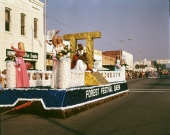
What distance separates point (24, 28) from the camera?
2172 cm

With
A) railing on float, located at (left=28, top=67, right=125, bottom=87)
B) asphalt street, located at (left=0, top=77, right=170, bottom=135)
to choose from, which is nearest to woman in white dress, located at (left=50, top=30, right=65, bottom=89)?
railing on float, located at (left=28, top=67, right=125, bottom=87)

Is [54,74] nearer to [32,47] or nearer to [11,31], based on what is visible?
[11,31]

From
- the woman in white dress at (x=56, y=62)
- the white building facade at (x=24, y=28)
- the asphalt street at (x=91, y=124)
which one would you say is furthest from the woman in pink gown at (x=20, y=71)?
the white building facade at (x=24, y=28)

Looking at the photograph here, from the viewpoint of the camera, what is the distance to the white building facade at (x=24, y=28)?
Result: 62.5 ft

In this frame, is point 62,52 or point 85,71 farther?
point 85,71

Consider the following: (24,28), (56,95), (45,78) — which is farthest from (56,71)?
(24,28)

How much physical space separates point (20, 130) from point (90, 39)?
677cm

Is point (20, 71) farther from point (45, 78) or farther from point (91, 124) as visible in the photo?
point (91, 124)

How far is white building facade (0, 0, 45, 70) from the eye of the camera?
19047 mm

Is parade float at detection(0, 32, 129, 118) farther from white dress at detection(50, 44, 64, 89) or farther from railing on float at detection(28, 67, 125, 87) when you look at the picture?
white dress at detection(50, 44, 64, 89)

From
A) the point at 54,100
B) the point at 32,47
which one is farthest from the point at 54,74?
the point at 32,47

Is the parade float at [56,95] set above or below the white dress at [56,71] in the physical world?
below

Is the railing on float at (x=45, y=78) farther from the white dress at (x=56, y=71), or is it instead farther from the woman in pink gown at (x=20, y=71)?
the woman in pink gown at (x=20, y=71)

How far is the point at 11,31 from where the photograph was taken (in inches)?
787
